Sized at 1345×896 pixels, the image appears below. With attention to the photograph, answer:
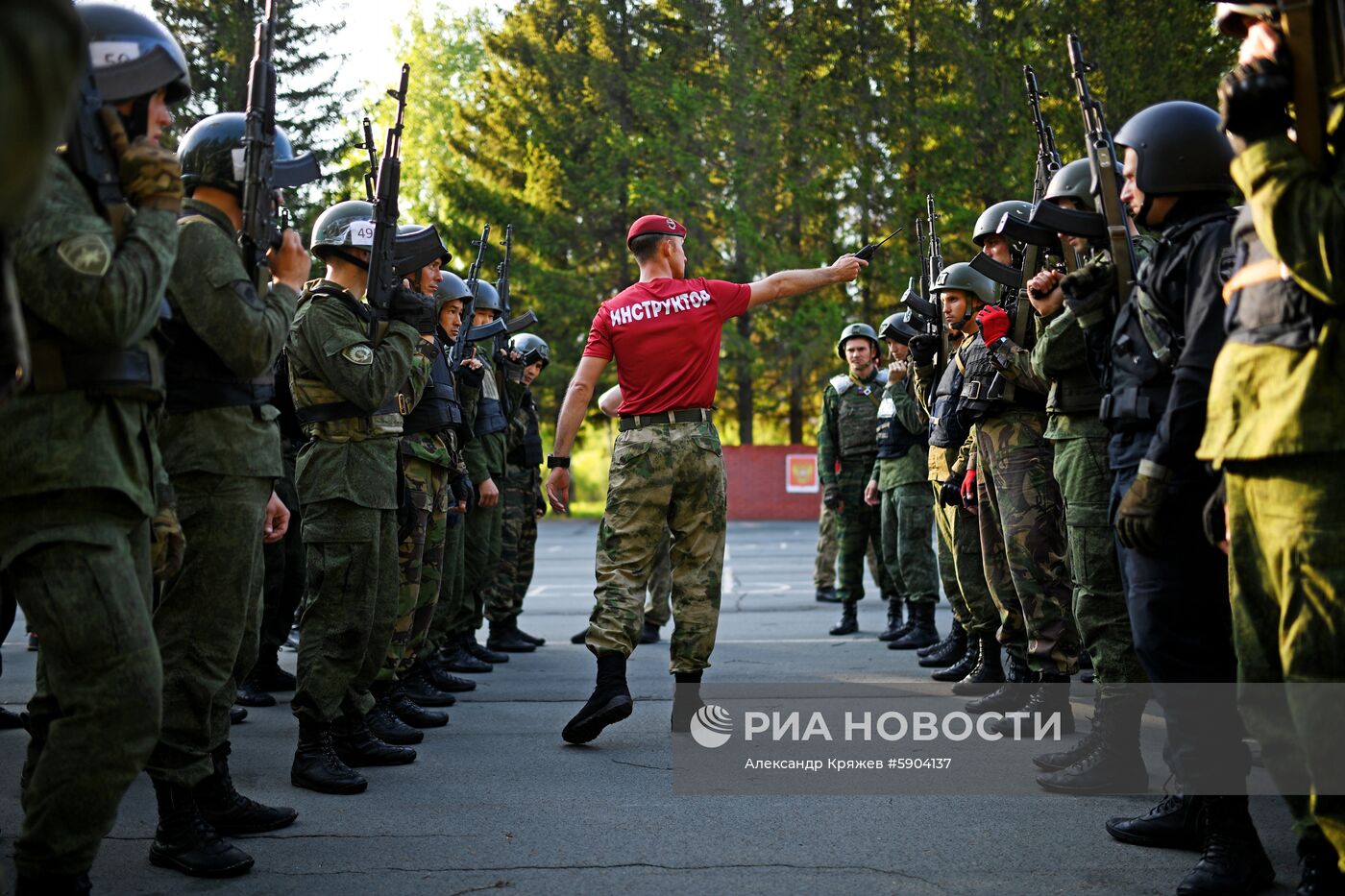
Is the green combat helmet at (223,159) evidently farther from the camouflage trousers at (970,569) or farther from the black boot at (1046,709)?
the camouflage trousers at (970,569)

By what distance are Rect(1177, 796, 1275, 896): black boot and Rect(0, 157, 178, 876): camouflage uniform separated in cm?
294

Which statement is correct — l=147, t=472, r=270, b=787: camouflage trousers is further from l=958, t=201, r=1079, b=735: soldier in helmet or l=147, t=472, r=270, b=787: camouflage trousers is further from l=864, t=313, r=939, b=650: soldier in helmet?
l=864, t=313, r=939, b=650: soldier in helmet

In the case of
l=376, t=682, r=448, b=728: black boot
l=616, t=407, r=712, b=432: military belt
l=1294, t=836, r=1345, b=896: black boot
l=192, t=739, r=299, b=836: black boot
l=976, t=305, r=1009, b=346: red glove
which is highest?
l=976, t=305, r=1009, b=346: red glove

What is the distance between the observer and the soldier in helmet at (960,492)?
7.38 meters

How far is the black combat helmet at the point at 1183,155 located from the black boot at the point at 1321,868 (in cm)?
206

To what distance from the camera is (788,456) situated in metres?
30.9

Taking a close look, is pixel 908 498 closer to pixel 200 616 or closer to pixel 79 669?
pixel 200 616

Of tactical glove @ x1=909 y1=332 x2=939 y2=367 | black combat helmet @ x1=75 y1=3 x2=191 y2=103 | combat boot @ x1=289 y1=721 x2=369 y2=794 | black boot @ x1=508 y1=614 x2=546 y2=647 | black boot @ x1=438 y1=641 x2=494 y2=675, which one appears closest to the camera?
black combat helmet @ x1=75 y1=3 x2=191 y2=103

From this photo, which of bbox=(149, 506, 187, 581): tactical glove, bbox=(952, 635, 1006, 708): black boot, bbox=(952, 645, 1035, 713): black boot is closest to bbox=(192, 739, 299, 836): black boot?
bbox=(149, 506, 187, 581): tactical glove

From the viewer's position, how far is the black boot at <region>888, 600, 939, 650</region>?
931cm

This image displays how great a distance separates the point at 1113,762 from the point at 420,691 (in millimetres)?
3918

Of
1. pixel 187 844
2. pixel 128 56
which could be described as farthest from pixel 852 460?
pixel 128 56

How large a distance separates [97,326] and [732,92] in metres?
31.6

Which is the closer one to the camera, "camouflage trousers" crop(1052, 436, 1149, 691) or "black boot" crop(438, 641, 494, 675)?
"camouflage trousers" crop(1052, 436, 1149, 691)
